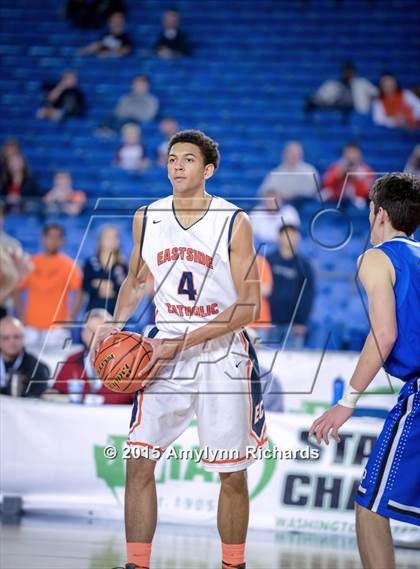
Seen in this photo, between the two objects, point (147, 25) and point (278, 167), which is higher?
point (147, 25)

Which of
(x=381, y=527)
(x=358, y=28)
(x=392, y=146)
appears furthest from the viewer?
(x=358, y=28)

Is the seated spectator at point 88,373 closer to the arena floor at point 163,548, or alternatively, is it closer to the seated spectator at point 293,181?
the arena floor at point 163,548

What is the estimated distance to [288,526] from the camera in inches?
269

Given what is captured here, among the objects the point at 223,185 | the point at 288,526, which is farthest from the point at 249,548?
the point at 223,185

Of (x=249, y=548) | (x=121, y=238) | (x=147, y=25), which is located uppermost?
(x=147, y=25)

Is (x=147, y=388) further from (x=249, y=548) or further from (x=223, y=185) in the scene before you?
(x=223, y=185)

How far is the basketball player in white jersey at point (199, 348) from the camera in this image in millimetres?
4641

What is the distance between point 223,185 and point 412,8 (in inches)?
173

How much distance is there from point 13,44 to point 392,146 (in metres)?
6.47

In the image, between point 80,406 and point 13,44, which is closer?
point 80,406

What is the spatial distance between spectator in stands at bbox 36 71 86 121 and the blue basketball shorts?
40.8 feet

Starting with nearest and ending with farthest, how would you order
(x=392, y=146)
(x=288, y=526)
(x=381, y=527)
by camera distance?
(x=381, y=527) → (x=288, y=526) → (x=392, y=146)

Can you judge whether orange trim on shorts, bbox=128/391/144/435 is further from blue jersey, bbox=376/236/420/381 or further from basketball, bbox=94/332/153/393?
blue jersey, bbox=376/236/420/381

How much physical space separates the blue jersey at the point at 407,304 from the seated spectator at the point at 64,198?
945 centimetres
